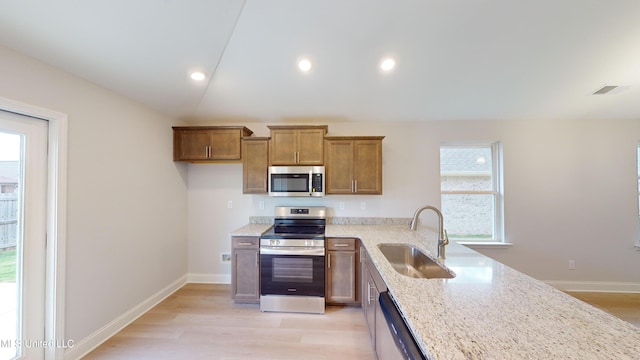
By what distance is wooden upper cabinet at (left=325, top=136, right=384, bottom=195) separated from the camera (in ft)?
10.2

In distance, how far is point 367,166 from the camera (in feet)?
10.3

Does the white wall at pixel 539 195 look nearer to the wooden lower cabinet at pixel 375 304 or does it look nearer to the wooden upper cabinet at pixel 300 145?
the wooden upper cabinet at pixel 300 145

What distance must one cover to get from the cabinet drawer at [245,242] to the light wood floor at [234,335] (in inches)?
29.4

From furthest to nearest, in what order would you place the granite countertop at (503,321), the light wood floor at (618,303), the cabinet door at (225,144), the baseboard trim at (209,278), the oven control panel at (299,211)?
1. the baseboard trim at (209,278)
2. the oven control panel at (299,211)
3. the cabinet door at (225,144)
4. the light wood floor at (618,303)
5. the granite countertop at (503,321)

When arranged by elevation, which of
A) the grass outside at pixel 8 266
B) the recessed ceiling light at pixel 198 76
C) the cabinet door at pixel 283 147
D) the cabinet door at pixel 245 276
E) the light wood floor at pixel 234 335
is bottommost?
the light wood floor at pixel 234 335

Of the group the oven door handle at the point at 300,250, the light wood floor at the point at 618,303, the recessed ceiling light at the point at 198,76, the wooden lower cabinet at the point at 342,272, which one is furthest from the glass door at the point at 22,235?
the light wood floor at the point at 618,303

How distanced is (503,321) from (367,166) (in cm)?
232

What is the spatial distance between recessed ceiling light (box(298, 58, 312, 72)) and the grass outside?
112 inches

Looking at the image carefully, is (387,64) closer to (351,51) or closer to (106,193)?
(351,51)

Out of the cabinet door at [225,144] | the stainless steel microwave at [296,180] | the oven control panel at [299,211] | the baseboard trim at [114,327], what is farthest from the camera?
the oven control panel at [299,211]

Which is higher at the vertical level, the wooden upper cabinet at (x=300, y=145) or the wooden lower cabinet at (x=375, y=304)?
the wooden upper cabinet at (x=300, y=145)

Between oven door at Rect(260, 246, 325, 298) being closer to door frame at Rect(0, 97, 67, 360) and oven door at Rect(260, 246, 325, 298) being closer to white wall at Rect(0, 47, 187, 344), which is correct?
white wall at Rect(0, 47, 187, 344)

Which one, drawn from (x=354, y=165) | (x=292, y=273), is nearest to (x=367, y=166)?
(x=354, y=165)

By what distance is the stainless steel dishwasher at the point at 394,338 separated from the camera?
3.30ft
